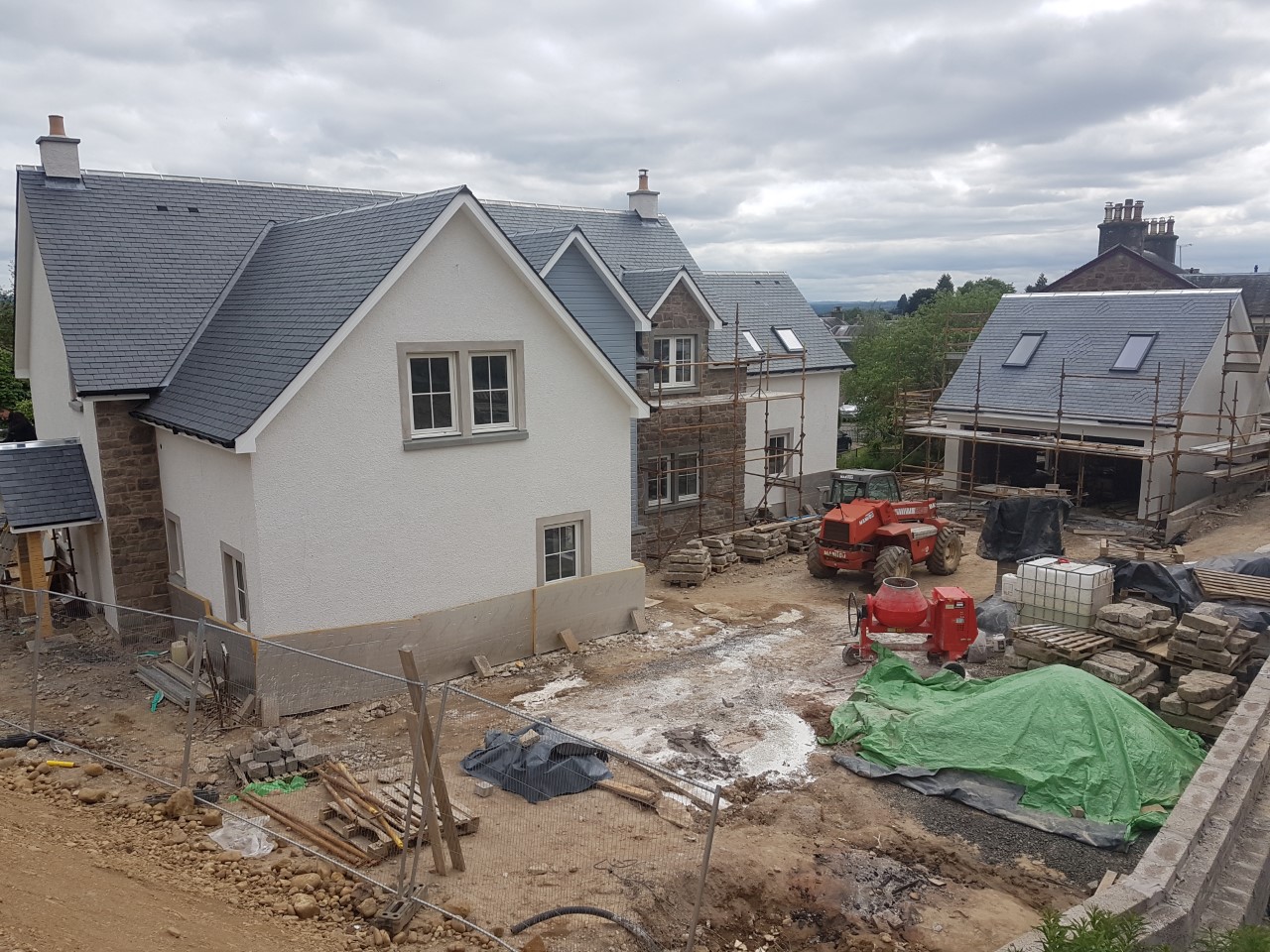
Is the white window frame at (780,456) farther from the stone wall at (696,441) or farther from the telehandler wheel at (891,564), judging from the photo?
the telehandler wheel at (891,564)

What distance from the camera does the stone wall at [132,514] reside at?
15656 millimetres

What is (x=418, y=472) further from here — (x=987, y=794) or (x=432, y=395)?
(x=987, y=794)

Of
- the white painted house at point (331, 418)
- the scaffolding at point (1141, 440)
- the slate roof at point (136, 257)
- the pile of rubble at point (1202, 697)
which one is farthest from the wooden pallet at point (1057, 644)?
the slate roof at point (136, 257)

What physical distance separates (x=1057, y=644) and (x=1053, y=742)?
3363mm

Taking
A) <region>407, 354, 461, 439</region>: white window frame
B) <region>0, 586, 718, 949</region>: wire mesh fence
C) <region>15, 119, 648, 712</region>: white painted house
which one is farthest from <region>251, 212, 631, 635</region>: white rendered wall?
<region>0, 586, 718, 949</region>: wire mesh fence

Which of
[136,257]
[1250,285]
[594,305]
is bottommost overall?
[594,305]

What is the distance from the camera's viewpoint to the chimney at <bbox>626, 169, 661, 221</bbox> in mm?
27188

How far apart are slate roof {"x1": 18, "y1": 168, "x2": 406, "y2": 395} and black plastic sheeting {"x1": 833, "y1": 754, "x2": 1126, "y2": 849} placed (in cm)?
1277

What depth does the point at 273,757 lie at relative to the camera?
35.1ft

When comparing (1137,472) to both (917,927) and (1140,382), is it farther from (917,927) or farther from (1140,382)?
(917,927)

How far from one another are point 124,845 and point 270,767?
2.20 meters

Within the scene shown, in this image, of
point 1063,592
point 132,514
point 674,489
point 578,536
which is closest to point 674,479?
point 674,489

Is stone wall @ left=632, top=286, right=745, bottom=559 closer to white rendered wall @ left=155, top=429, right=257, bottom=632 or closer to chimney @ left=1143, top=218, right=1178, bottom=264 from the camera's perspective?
white rendered wall @ left=155, top=429, right=257, bottom=632

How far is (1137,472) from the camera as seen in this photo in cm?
2881
